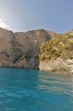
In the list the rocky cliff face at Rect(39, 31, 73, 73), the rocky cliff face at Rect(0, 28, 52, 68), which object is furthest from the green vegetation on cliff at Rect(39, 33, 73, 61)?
the rocky cliff face at Rect(0, 28, 52, 68)

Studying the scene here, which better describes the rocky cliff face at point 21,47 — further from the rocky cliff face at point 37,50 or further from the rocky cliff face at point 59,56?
the rocky cliff face at point 59,56

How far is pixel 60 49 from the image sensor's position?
106562 millimetres

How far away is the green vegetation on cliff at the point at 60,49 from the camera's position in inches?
4018

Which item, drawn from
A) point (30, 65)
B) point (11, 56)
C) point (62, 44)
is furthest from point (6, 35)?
point (62, 44)

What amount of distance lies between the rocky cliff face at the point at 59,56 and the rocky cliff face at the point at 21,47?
1614 inches

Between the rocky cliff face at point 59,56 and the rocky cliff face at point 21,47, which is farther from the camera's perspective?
the rocky cliff face at point 21,47

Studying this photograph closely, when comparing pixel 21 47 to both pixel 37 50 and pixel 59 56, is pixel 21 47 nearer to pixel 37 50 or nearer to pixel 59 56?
pixel 37 50

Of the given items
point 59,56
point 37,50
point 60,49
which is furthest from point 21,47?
point 59,56

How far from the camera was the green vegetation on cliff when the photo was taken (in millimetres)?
102062

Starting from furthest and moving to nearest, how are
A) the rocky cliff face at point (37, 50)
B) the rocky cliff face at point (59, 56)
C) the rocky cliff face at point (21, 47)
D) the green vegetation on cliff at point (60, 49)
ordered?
the rocky cliff face at point (21, 47) < the rocky cliff face at point (37, 50) < the green vegetation on cliff at point (60, 49) < the rocky cliff face at point (59, 56)

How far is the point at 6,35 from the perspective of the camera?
181875 mm

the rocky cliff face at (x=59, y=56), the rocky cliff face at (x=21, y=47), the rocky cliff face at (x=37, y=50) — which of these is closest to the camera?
the rocky cliff face at (x=59, y=56)

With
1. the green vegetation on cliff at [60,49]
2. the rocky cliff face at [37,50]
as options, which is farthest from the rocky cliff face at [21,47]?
the green vegetation on cliff at [60,49]

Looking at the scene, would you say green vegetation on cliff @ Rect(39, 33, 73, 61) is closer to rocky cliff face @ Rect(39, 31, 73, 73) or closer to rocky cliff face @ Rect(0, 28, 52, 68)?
rocky cliff face @ Rect(39, 31, 73, 73)
